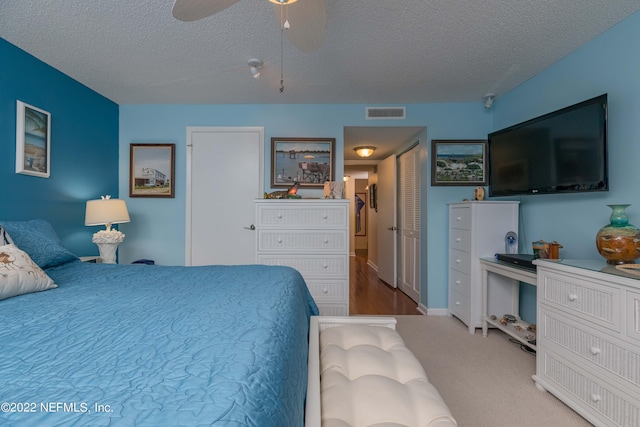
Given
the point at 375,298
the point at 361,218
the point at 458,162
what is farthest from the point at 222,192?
the point at 361,218

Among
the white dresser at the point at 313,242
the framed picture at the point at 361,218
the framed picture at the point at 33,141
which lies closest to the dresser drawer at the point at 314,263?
the white dresser at the point at 313,242

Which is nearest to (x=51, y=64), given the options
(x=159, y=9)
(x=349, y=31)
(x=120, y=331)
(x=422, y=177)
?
(x=159, y=9)

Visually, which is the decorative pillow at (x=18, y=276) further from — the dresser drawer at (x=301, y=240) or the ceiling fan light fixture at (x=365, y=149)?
the ceiling fan light fixture at (x=365, y=149)

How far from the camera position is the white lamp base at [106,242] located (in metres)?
2.74

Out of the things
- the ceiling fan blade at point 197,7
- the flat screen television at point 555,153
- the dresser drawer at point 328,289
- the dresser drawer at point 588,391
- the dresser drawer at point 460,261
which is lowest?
the dresser drawer at point 588,391

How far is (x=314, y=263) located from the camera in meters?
2.88

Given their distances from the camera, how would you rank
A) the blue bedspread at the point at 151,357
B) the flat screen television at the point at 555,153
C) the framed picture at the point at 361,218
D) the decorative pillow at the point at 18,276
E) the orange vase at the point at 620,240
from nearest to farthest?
the blue bedspread at the point at 151,357, the decorative pillow at the point at 18,276, the orange vase at the point at 620,240, the flat screen television at the point at 555,153, the framed picture at the point at 361,218

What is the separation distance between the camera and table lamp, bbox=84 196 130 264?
2.73 m

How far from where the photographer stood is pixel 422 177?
3596 millimetres

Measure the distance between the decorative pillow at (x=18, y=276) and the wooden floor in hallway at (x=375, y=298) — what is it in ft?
9.03

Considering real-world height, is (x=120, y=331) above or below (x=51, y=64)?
below

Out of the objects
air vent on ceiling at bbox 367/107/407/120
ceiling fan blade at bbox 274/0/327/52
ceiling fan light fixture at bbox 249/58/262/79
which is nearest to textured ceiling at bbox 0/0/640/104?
ceiling fan light fixture at bbox 249/58/262/79

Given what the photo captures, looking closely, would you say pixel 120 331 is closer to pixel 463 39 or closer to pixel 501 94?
pixel 463 39

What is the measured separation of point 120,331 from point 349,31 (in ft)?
7.05
